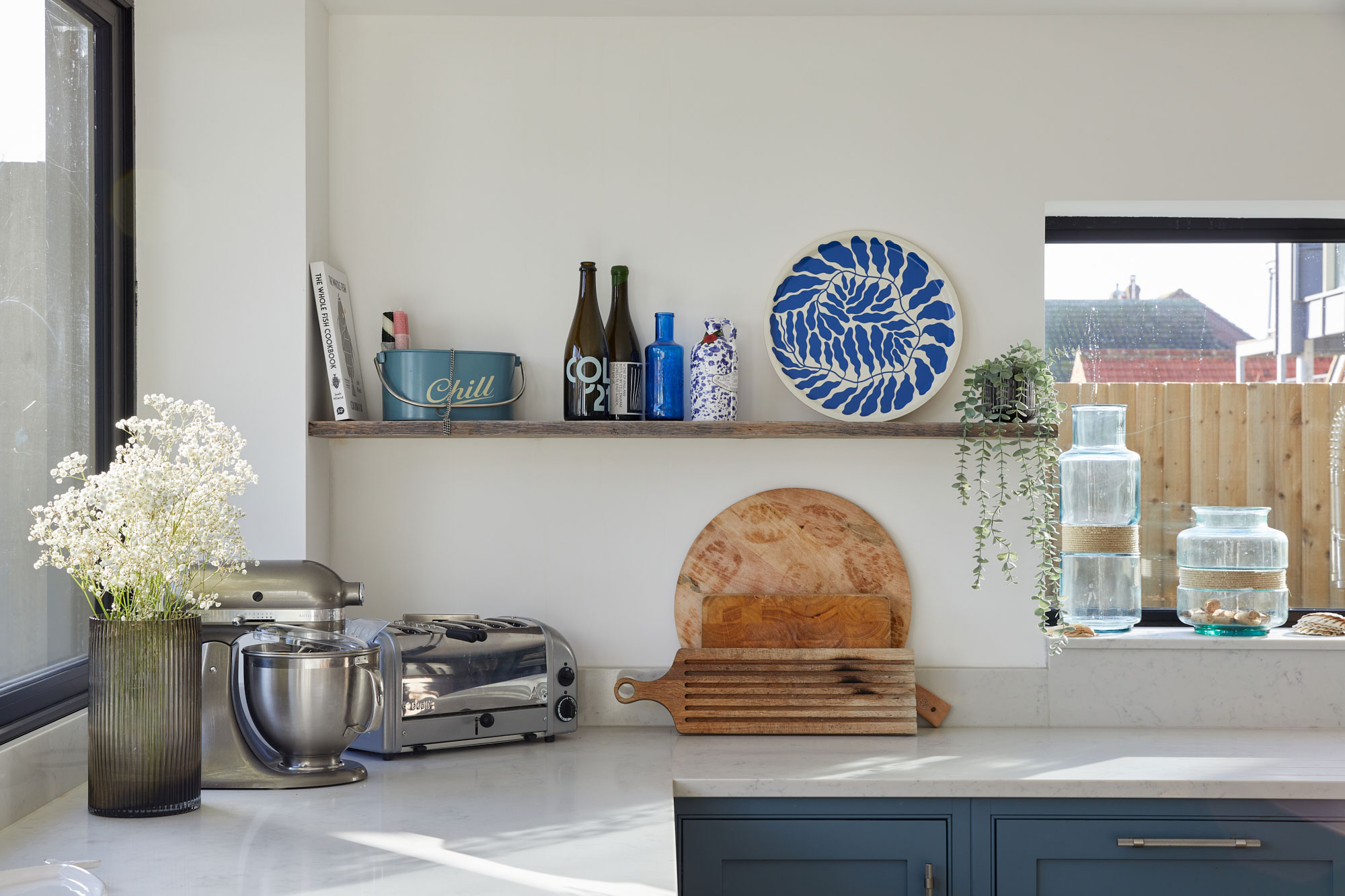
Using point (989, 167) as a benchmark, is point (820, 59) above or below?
above

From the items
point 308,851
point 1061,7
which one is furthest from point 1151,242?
point 308,851

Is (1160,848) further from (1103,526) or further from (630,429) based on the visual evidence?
(630,429)

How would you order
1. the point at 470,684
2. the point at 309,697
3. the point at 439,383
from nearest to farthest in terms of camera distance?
the point at 309,697 → the point at 470,684 → the point at 439,383

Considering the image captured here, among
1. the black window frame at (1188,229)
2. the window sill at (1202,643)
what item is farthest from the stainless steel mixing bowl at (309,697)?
the black window frame at (1188,229)

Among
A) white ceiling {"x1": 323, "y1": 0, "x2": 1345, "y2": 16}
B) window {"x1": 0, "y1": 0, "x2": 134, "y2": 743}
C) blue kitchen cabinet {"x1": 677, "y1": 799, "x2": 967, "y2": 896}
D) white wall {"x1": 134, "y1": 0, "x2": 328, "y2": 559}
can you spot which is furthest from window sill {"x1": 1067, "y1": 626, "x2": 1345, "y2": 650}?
window {"x1": 0, "y1": 0, "x2": 134, "y2": 743}

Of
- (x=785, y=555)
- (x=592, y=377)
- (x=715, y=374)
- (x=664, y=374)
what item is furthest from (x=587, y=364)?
(x=785, y=555)

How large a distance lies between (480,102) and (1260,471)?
1.97m

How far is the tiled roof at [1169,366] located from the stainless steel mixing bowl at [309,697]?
67.4 inches

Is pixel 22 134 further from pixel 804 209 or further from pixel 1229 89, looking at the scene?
pixel 1229 89

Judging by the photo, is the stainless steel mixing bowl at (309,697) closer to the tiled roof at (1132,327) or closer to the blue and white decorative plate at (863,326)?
the blue and white decorative plate at (863,326)

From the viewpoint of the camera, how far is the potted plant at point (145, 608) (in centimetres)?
150

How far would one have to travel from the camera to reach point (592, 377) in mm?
2135

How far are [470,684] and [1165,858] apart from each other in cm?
130

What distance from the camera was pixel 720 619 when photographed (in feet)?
7.27
